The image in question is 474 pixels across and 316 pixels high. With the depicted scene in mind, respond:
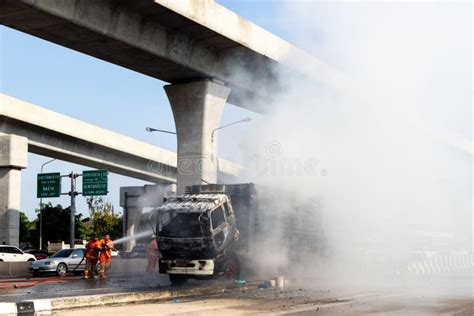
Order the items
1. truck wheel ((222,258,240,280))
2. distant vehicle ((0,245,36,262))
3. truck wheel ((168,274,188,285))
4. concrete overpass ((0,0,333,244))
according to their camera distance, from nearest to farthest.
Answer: truck wheel ((222,258,240,280)) < truck wheel ((168,274,188,285)) < concrete overpass ((0,0,333,244)) < distant vehicle ((0,245,36,262))

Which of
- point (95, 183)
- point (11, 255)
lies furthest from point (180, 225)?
point (95, 183)

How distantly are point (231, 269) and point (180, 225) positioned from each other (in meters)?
1.75

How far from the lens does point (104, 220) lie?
80.1 metres

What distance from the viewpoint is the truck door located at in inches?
637

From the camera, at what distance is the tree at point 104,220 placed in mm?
79938

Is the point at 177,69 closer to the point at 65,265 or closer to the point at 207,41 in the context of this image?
the point at 207,41

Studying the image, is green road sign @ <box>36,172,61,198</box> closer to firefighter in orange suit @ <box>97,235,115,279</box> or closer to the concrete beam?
the concrete beam

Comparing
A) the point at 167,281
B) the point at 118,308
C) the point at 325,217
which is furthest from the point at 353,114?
the point at 118,308

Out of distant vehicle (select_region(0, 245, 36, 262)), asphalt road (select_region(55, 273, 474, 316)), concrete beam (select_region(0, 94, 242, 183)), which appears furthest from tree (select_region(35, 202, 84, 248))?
asphalt road (select_region(55, 273, 474, 316))

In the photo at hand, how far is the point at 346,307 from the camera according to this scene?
39.2 feet

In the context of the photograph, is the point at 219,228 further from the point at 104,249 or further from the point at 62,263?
the point at 62,263

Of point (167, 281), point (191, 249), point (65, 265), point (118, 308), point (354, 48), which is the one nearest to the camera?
point (118, 308)

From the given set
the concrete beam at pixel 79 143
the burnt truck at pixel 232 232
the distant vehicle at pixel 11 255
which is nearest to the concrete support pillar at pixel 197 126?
the burnt truck at pixel 232 232

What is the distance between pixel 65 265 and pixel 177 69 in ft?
26.6
